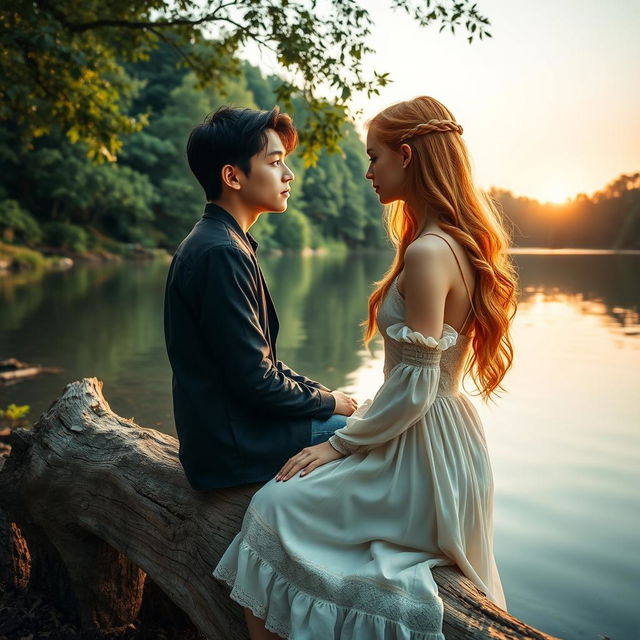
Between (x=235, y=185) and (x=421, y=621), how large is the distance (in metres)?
1.54

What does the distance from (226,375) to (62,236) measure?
34.6 meters

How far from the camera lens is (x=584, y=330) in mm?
13984

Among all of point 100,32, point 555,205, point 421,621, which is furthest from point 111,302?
point 555,205

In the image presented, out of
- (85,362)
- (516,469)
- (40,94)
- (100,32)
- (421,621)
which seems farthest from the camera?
(85,362)

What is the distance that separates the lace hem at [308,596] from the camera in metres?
1.83

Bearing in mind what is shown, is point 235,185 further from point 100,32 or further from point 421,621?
point 100,32

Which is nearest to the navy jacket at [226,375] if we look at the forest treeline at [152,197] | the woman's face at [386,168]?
the woman's face at [386,168]

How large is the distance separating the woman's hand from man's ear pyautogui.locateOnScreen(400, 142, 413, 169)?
3.15 ft

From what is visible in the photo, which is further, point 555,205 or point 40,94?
point 555,205

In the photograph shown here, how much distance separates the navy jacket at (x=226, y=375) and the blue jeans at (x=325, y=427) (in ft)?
0.08

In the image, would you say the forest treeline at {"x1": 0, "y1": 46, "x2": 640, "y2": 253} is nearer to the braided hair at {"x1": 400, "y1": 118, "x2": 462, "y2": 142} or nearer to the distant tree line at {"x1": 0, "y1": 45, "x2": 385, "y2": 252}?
the distant tree line at {"x1": 0, "y1": 45, "x2": 385, "y2": 252}

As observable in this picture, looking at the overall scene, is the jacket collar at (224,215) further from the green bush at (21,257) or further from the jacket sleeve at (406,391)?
the green bush at (21,257)

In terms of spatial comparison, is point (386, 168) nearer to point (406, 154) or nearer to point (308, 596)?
point (406, 154)

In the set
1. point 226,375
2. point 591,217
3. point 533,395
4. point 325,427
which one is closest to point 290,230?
point 591,217
